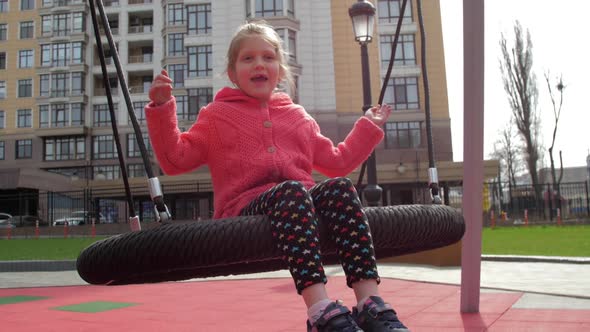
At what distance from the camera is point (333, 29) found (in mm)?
20594

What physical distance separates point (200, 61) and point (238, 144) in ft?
71.3

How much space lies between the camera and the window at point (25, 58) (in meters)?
29.0

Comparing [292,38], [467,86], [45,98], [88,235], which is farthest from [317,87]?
[467,86]

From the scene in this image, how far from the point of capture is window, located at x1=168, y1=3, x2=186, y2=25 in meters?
26.6

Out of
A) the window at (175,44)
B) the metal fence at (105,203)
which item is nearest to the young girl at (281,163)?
the metal fence at (105,203)

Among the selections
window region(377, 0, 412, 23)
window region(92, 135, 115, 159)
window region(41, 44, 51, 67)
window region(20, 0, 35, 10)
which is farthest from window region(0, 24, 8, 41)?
window region(377, 0, 412, 23)

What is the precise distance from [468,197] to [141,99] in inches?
1036

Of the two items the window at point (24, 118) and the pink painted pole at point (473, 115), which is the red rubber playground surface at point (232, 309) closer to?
the pink painted pole at point (473, 115)

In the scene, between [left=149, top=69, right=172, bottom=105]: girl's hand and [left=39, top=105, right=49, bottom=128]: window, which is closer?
[left=149, top=69, right=172, bottom=105]: girl's hand

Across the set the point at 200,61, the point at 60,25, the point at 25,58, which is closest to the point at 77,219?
the point at 200,61

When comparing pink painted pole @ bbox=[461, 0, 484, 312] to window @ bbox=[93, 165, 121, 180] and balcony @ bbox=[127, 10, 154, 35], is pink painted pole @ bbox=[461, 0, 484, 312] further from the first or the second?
balcony @ bbox=[127, 10, 154, 35]

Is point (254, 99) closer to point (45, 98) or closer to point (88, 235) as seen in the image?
point (88, 235)

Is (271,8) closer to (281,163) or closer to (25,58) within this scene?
(25,58)

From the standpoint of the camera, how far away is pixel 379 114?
74.2 inches
